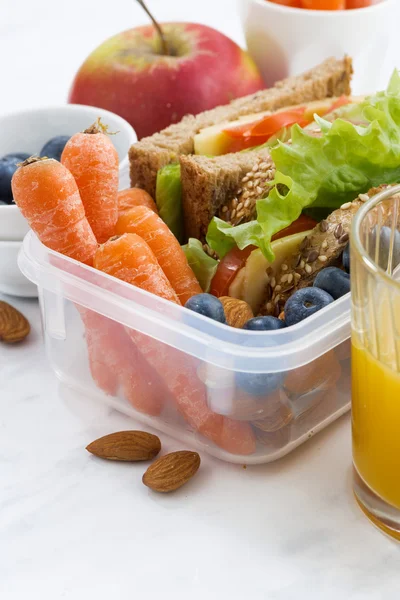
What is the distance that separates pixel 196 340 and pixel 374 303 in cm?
23

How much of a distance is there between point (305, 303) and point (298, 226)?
0.21 metres

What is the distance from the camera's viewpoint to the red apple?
170 cm

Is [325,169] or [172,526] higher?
[325,169]

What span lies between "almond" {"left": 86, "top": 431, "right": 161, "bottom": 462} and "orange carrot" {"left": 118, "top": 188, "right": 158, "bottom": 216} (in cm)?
36

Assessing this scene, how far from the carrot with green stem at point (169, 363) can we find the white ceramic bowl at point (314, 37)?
880mm

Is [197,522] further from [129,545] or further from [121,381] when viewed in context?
[121,381]

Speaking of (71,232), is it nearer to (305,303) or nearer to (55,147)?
(305,303)

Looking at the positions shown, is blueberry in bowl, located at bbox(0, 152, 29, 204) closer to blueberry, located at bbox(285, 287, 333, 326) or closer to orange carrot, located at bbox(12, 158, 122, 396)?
orange carrot, located at bbox(12, 158, 122, 396)

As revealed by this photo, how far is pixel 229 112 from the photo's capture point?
1519mm

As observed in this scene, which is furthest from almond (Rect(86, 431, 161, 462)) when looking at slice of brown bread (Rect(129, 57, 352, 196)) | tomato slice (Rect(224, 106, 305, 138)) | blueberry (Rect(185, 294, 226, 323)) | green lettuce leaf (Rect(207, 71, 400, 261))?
tomato slice (Rect(224, 106, 305, 138))

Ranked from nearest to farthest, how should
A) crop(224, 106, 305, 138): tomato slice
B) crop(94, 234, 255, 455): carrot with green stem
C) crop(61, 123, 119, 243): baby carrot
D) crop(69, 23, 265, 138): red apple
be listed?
crop(94, 234, 255, 455): carrot with green stem, crop(61, 123, 119, 243): baby carrot, crop(224, 106, 305, 138): tomato slice, crop(69, 23, 265, 138): red apple

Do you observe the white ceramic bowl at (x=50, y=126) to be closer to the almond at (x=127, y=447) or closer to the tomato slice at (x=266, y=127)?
the tomato slice at (x=266, y=127)

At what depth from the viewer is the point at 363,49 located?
5.97 ft

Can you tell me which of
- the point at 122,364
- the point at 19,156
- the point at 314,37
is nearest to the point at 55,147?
the point at 19,156
